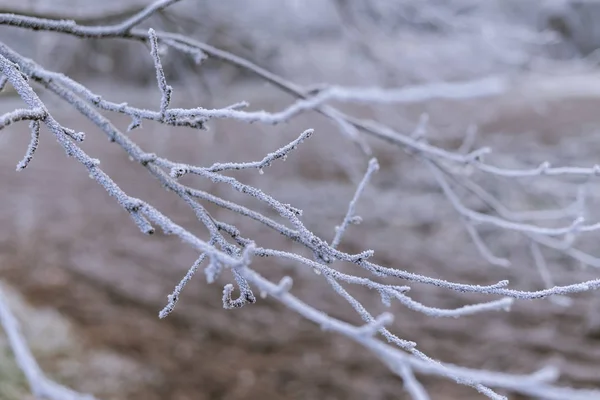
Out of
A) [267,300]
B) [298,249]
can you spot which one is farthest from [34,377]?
[298,249]

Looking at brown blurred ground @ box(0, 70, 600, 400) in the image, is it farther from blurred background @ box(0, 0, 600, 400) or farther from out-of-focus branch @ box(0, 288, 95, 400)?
out-of-focus branch @ box(0, 288, 95, 400)

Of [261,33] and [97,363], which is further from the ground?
[261,33]

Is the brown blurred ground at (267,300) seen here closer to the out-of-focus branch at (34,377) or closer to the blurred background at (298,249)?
the blurred background at (298,249)

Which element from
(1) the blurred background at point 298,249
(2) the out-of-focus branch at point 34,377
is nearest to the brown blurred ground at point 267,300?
(1) the blurred background at point 298,249

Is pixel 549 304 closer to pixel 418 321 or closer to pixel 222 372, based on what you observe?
pixel 418 321

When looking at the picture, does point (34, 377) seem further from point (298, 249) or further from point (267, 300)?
point (298, 249)

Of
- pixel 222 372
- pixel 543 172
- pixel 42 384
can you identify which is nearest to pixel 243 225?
pixel 222 372
